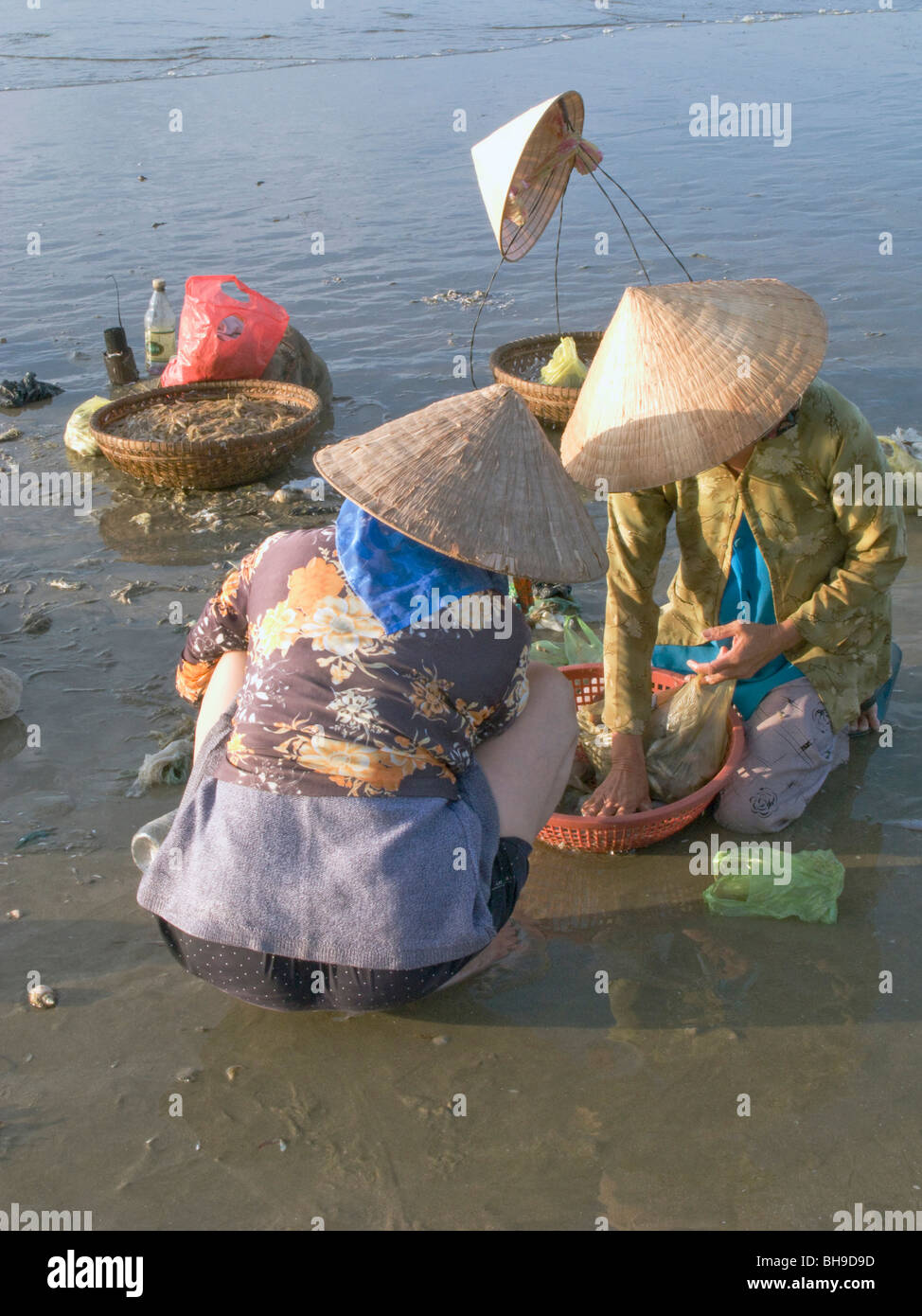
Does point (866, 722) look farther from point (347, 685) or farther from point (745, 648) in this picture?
point (347, 685)

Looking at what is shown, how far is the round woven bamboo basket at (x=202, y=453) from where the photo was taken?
183 inches

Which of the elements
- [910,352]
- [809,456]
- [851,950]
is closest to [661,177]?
[910,352]

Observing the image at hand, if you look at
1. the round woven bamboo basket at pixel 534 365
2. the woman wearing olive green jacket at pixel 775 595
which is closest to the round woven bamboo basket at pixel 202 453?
the round woven bamboo basket at pixel 534 365

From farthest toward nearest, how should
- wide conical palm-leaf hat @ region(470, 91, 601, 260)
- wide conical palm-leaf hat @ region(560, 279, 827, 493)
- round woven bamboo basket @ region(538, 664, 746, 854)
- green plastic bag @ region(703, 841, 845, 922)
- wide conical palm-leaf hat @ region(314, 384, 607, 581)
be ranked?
wide conical palm-leaf hat @ region(470, 91, 601, 260)
round woven bamboo basket @ region(538, 664, 746, 854)
green plastic bag @ region(703, 841, 845, 922)
wide conical palm-leaf hat @ region(560, 279, 827, 493)
wide conical palm-leaf hat @ region(314, 384, 607, 581)

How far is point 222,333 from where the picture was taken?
5.29 metres

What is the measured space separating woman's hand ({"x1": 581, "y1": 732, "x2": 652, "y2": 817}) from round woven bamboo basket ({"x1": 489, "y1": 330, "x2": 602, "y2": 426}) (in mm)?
2406

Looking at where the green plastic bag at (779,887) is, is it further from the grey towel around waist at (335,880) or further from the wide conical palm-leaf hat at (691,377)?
the wide conical palm-leaf hat at (691,377)

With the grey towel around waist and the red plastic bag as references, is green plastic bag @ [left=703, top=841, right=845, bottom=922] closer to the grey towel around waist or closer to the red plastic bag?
the grey towel around waist

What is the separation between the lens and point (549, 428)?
5.27 metres

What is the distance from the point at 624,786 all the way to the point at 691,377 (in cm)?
100

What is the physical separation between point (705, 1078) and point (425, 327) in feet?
17.6

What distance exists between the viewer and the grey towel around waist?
1.94m

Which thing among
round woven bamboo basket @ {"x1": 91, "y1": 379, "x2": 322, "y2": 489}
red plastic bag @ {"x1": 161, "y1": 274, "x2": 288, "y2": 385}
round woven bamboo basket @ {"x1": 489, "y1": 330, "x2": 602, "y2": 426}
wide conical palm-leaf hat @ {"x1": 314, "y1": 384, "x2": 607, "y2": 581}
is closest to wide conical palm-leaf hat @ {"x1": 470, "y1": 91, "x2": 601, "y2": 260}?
wide conical palm-leaf hat @ {"x1": 314, "y1": 384, "x2": 607, "y2": 581}
